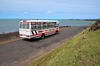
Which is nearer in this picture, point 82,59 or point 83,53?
point 82,59

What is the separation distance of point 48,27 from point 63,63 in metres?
14.0

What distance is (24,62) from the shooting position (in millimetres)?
7930

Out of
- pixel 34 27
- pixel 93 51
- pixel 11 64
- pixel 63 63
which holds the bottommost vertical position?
pixel 11 64

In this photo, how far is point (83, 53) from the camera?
6.75 metres

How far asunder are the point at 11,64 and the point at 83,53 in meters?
5.45

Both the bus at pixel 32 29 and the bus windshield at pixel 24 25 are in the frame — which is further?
the bus windshield at pixel 24 25

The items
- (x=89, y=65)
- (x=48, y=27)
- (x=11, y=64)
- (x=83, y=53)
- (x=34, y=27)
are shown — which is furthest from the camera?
(x=48, y=27)

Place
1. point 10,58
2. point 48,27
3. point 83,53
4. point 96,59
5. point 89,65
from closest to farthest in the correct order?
point 89,65 → point 96,59 → point 83,53 → point 10,58 → point 48,27

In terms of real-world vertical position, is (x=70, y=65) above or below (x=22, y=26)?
below

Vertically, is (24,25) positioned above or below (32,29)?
above

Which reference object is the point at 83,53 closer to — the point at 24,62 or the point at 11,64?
the point at 24,62

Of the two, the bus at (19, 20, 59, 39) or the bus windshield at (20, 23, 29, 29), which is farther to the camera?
the bus windshield at (20, 23, 29, 29)

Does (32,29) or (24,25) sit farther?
(24,25)

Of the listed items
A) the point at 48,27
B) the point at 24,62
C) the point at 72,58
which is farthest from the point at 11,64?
the point at 48,27
